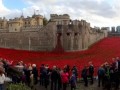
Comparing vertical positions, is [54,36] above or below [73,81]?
above

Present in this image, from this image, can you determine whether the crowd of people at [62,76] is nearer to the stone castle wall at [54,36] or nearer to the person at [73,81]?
the person at [73,81]

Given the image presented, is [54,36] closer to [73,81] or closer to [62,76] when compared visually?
[62,76]

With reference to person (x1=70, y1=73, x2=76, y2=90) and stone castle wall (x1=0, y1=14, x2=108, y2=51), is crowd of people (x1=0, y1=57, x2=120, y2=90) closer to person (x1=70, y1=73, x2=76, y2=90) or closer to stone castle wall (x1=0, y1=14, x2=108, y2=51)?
person (x1=70, y1=73, x2=76, y2=90)

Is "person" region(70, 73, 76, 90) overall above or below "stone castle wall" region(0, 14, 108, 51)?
below

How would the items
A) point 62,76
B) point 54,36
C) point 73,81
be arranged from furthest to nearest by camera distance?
point 54,36
point 62,76
point 73,81

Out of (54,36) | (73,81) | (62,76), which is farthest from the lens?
(54,36)

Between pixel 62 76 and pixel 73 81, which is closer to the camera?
pixel 73 81

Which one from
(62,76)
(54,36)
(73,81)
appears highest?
(54,36)

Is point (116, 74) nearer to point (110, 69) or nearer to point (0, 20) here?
point (110, 69)

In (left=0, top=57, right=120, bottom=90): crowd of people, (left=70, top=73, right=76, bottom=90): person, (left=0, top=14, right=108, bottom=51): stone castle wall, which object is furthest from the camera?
(left=0, top=14, right=108, bottom=51): stone castle wall

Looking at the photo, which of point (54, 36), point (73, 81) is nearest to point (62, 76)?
point (73, 81)

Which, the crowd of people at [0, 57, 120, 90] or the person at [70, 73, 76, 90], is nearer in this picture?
the person at [70, 73, 76, 90]

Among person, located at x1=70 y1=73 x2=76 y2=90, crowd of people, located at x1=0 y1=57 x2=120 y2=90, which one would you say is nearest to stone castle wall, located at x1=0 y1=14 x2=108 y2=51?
crowd of people, located at x1=0 y1=57 x2=120 y2=90

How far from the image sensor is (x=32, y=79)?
2264cm
